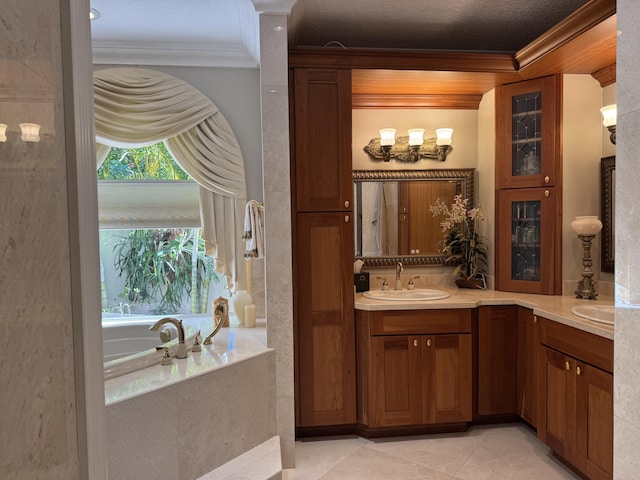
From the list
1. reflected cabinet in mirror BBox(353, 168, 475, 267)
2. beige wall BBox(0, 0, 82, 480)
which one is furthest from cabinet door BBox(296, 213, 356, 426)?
beige wall BBox(0, 0, 82, 480)

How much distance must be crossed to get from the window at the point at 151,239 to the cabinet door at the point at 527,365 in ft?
7.19

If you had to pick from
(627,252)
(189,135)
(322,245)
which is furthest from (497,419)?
(189,135)

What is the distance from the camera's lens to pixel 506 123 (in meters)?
3.37

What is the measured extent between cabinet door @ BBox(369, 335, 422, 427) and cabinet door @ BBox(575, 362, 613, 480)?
934mm

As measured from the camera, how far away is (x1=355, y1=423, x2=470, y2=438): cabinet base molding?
3.06 meters

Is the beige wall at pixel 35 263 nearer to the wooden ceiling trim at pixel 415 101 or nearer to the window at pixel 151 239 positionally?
the window at pixel 151 239

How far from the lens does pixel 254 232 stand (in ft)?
9.38

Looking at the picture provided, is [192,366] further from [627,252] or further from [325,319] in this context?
[627,252]

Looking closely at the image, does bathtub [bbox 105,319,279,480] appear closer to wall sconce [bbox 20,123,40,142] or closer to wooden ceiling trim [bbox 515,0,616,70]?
wall sconce [bbox 20,123,40,142]

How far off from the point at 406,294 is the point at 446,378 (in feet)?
2.09

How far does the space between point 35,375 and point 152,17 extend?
2.95m

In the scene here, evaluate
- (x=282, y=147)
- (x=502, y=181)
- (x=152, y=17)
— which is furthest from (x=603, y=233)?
(x=152, y=17)

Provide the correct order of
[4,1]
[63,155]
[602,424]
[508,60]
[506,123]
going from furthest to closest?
[506,123]
[508,60]
[602,424]
[63,155]
[4,1]

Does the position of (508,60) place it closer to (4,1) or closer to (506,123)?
(506,123)
